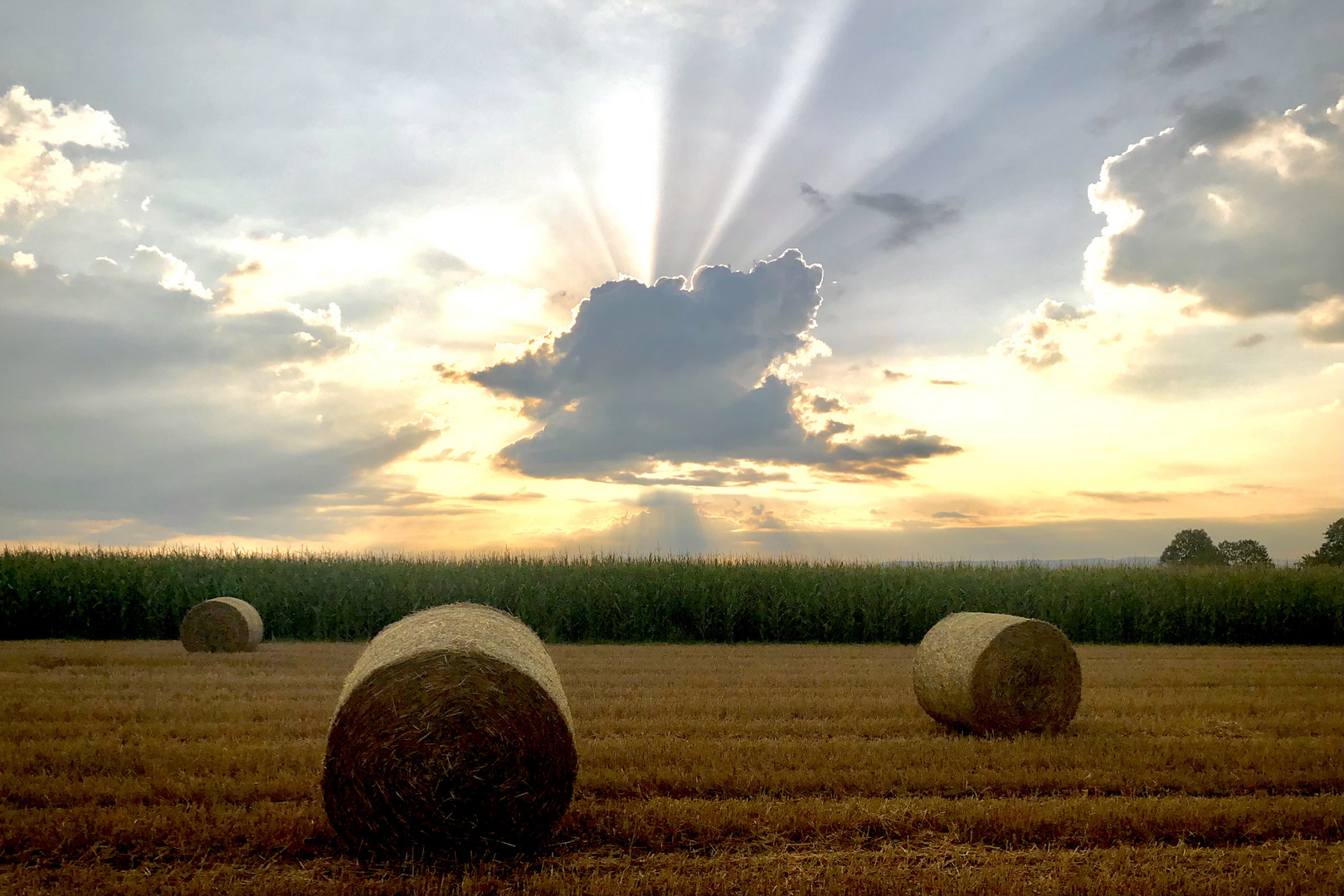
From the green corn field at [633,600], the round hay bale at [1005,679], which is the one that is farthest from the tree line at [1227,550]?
the round hay bale at [1005,679]

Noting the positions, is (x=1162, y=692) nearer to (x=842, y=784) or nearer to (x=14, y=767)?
(x=842, y=784)

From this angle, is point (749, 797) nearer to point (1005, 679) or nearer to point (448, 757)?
point (448, 757)

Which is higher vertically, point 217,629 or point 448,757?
point 448,757

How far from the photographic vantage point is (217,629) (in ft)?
59.2

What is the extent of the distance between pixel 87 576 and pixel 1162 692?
75.0 ft

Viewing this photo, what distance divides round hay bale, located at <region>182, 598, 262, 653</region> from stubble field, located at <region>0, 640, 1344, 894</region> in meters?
4.38

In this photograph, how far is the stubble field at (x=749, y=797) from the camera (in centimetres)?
621

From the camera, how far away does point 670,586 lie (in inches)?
918

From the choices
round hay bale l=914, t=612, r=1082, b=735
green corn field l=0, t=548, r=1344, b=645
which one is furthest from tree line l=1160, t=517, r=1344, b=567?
round hay bale l=914, t=612, r=1082, b=735

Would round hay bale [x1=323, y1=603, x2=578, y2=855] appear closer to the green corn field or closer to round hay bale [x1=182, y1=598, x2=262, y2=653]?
round hay bale [x1=182, y1=598, x2=262, y2=653]

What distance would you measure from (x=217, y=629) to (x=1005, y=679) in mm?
14278

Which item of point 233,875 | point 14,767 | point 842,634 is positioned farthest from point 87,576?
point 233,875

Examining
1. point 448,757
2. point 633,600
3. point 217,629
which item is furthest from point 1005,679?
point 217,629

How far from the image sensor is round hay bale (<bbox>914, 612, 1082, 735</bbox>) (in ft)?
34.8
